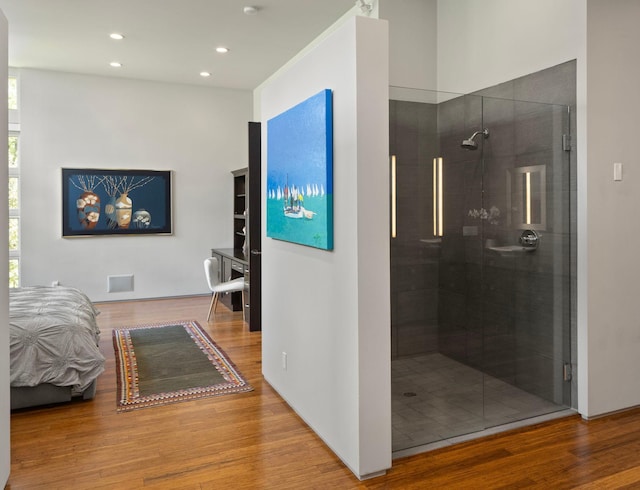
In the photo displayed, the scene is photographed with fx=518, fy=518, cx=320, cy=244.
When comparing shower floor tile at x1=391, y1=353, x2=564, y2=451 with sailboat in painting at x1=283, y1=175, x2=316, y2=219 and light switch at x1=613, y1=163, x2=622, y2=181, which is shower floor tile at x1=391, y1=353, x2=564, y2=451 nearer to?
sailboat in painting at x1=283, y1=175, x2=316, y2=219

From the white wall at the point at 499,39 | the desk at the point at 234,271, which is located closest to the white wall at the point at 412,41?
the white wall at the point at 499,39

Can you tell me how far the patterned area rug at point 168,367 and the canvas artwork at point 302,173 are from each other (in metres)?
1.29

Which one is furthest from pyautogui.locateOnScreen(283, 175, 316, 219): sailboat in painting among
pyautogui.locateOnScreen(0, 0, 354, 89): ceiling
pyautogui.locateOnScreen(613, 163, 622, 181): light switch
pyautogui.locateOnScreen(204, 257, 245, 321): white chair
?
pyautogui.locateOnScreen(204, 257, 245, 321): white chair

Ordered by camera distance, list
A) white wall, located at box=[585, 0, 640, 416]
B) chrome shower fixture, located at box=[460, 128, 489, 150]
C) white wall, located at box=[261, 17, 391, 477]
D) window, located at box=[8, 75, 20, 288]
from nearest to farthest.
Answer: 1. white wall, located at box=[261, 17, 391, 477]
2. chrome shower fixture, located at box=[460, 128, 489, 150]
3. white wall, located at box=[585, 0, 640, 416]
4. window, located at box=[8, 75, 20, 288]

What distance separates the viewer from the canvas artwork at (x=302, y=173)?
2.77m

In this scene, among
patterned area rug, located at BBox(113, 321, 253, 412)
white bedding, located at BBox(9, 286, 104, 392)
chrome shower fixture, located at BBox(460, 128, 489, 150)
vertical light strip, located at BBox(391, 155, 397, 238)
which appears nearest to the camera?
vertical light strip, located at BBox(391, 155, 397, 238)

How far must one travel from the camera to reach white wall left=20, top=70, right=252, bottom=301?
23.1ft

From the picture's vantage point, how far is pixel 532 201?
328cm

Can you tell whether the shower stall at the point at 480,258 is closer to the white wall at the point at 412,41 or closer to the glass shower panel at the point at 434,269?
the glass shower panel at the point at 434,269

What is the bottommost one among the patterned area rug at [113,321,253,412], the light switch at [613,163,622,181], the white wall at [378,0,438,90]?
the patterned area rug at [113,321,253,412]

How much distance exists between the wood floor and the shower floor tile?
136 millimetres

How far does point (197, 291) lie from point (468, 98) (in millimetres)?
5887

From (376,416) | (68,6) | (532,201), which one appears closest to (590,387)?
(532,201)

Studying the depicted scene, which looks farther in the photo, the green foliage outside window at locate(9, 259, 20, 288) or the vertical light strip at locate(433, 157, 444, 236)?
the green foliage outside window at locate(9, 259, 20, 288)
